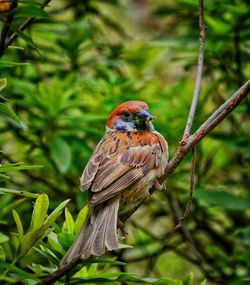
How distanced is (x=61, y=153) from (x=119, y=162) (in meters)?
0.73

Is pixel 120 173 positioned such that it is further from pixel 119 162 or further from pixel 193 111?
pixel 193 111

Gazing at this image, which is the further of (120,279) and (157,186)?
(157,186)

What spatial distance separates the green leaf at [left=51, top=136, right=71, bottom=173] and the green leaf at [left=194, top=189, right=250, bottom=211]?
2.60 feet

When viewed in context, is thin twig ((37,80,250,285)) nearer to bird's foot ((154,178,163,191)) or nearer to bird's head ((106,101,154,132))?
bird's foot ((154,178,163,191))

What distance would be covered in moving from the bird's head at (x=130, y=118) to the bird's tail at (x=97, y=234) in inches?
27.6

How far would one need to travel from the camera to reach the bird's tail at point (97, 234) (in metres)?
2.83

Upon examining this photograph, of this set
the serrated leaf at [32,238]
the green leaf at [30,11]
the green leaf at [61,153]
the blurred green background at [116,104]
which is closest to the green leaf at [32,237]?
the serrated leaf at [32,238]

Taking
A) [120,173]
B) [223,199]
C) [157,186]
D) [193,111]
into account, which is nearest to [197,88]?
[193,111]

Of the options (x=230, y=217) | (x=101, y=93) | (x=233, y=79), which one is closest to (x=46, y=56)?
(x=101, y=93)

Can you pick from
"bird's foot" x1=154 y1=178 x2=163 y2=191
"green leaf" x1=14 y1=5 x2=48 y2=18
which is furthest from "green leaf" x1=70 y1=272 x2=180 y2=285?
"green leaf" x1=14 y1=5 x2=48 y2=18

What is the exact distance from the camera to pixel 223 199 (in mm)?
4395

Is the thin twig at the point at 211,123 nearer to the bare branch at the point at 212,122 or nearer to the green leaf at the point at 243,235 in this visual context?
the bare branch at the point at 212,122

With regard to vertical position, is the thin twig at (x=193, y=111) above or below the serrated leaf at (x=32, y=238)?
above

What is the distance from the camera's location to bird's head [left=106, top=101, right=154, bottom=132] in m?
4.14
